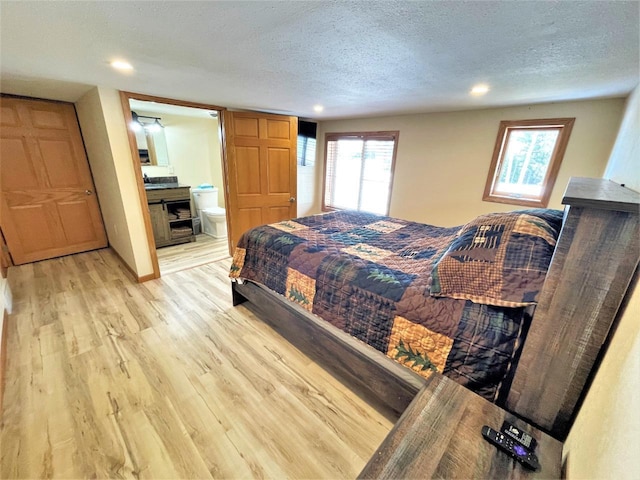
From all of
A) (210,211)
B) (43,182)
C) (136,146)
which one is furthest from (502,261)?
(43,182)

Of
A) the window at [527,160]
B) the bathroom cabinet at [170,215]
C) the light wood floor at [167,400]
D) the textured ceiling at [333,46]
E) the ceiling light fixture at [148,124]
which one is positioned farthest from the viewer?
the ceiling light fixture at [148,124]

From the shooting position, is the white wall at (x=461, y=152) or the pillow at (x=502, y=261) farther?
the white wall at (x=461, y=152)

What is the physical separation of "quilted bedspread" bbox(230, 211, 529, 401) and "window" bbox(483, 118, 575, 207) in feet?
3.88

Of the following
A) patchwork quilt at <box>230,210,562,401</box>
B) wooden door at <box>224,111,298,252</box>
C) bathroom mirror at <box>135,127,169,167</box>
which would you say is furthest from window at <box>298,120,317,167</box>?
patchwork quilt at <box>230,210,562,401</box>

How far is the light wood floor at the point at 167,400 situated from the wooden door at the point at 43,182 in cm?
124

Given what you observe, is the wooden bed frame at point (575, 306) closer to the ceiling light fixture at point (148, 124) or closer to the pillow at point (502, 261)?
the pillow at point (502, 261)

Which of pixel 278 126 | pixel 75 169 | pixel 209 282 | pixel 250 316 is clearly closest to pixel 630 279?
pixel 250 316

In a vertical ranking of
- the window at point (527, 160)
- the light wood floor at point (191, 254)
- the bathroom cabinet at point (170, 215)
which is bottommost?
the light wood floor at point (191, 254)

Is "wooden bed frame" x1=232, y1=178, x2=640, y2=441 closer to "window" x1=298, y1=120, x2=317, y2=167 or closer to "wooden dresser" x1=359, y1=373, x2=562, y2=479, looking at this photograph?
"wooden dresser" x1=359, y1=373, x2=562, y2=479

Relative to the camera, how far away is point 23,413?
142 centimetres

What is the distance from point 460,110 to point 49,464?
14.3ft

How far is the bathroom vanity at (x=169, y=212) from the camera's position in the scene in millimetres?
3867

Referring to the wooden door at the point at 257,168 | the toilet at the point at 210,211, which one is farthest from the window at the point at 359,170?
the toilet at the point at 210,211

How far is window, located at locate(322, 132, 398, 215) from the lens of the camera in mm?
3914
